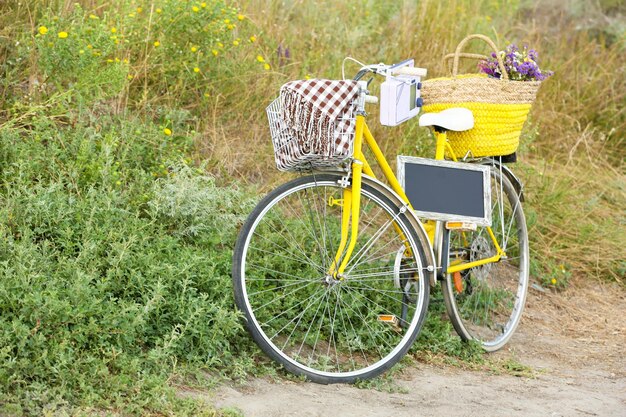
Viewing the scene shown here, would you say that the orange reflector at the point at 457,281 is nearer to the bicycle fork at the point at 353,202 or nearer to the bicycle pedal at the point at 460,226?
the bicycle pedal at the point at 460,226

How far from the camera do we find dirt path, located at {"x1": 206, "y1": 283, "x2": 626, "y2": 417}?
404 centimetres

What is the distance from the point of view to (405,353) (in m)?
4.54

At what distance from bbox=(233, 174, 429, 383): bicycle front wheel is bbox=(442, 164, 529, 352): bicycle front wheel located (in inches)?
13.1

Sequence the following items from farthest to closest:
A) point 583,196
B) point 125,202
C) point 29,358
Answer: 1. point 583,196
2. point 125,202
3. point 29,358

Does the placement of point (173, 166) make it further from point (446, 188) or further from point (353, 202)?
point (446, 188)

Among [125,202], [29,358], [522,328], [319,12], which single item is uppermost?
[319,12]

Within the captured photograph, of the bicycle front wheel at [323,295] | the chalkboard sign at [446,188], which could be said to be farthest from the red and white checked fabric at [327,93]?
the chalkboard sign at [446,188]

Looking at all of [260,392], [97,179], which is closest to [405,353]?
[260,392]

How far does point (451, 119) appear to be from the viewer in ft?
15.4

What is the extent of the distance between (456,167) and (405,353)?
3.36ft

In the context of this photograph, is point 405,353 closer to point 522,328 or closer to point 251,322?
point 251,322

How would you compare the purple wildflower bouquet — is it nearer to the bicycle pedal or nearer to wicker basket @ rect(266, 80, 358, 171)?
the bicycle pedal

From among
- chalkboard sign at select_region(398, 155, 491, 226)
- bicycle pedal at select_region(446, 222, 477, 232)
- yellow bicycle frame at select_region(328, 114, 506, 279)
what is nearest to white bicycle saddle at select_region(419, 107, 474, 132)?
chalkboard sign at select_region(398, 155, 491, 226)

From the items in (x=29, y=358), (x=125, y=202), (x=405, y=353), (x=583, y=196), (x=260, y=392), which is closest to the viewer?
(x=29, y=358)
